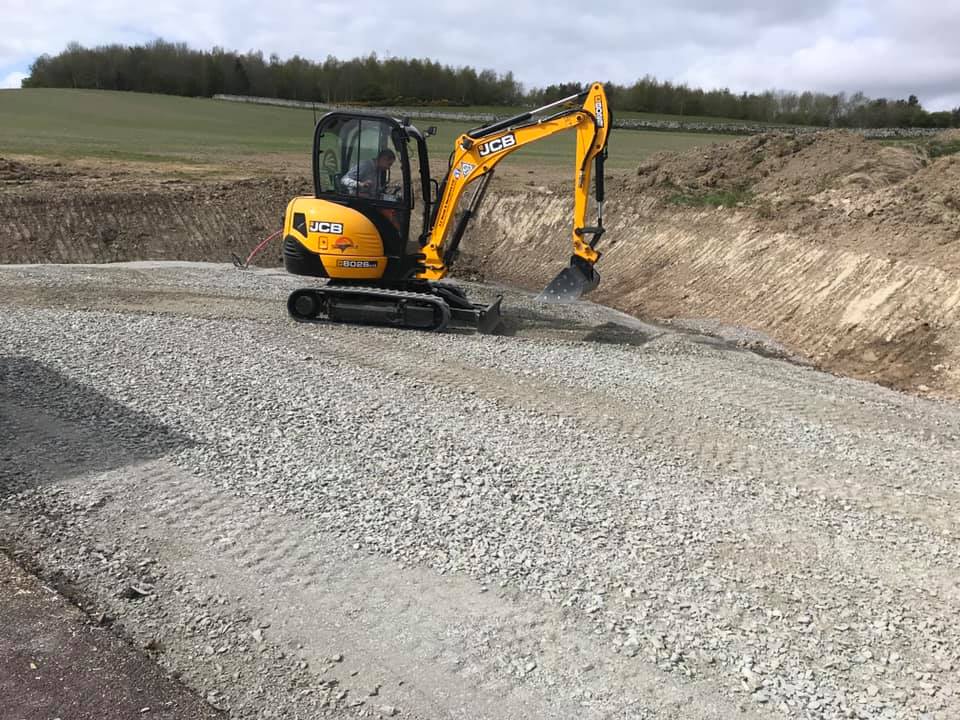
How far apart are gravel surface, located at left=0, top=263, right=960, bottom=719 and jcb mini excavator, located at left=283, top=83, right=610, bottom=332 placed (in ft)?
5.25

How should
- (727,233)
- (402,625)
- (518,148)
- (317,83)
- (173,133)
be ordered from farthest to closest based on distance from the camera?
(317,83) < (173,133) < (727,233) < (518,148) < (402,625)

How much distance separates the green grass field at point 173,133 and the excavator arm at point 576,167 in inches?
685

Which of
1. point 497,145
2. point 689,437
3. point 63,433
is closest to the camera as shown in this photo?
point 63,433

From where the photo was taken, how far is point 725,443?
22.6 ft

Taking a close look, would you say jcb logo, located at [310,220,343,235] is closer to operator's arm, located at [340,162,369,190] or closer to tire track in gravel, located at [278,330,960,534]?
operator's arm, located at [340,162,369,190]

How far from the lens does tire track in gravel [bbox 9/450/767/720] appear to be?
12.4 ft

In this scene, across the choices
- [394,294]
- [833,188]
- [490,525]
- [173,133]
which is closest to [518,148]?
[394,294]

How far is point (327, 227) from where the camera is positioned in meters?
10.2

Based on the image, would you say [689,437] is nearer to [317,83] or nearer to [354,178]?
[354,178]

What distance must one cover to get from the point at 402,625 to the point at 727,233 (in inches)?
469

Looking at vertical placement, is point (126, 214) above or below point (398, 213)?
below

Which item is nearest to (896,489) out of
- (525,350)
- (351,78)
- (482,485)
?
(482,485)

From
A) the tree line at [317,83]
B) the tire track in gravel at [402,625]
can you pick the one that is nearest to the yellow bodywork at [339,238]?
the tire track in gravel at [402,625]

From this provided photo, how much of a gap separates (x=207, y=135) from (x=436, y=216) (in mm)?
31144
